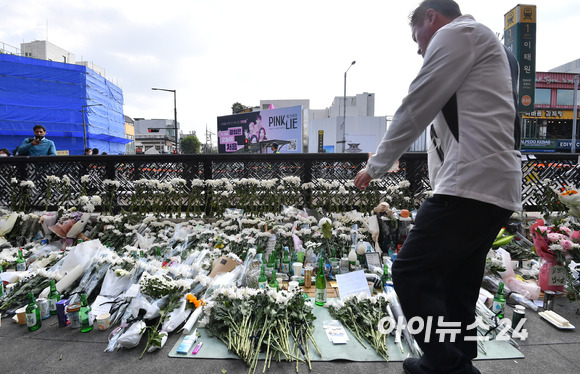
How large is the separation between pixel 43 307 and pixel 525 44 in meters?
8.17

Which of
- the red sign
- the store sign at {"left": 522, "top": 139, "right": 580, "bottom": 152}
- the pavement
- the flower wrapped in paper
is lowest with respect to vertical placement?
the pavement

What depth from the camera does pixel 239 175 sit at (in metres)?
5.52

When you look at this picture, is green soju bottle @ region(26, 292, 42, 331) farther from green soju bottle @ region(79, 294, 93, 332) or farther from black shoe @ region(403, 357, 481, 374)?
black shoe @ region(403, 357, 481, 374)

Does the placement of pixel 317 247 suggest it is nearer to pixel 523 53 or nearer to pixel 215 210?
pixel 215 210

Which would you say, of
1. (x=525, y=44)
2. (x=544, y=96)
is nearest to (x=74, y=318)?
(x=525, y=44)

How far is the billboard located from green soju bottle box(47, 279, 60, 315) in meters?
14.0

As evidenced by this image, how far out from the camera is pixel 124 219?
5035 millimetres

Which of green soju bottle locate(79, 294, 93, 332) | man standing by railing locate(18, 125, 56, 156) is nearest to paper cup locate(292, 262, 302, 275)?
green soju bottle locate(79, 294, 93, 332)

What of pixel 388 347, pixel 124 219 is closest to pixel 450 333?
pixel 388 347

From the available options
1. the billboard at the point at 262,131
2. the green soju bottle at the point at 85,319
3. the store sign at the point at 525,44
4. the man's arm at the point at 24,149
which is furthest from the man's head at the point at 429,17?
the billboard at the point at 262,131

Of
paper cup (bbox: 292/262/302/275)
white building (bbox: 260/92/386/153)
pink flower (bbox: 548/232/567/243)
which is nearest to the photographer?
pink flower (bbox: 548/232/567/243)

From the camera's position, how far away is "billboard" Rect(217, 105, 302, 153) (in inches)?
663

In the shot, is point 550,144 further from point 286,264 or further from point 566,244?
point 286,264

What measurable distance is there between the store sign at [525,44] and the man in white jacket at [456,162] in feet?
17.1
